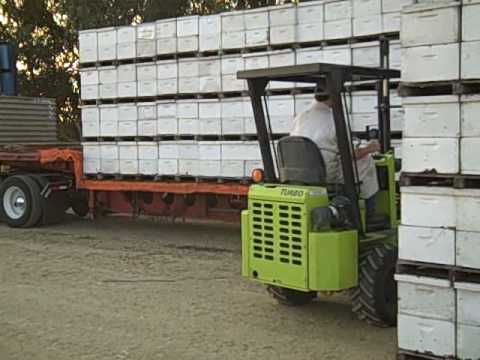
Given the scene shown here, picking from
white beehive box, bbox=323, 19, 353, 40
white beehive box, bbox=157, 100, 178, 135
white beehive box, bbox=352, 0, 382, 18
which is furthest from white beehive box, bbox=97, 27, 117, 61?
white beehive box, bbox=352, 0, 382, 18

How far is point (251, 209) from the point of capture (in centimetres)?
615

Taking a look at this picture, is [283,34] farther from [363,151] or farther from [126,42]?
[363,151]

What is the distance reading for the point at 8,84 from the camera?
14.7m

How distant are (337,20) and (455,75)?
14.2 ft

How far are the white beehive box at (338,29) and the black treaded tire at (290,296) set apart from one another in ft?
10.9

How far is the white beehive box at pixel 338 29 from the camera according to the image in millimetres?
8516

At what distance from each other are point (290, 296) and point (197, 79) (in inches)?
167

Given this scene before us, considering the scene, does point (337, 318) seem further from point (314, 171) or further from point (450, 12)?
point (450, 12)

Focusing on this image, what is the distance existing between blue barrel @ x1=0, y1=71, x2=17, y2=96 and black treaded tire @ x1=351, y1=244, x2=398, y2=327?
35.1ft

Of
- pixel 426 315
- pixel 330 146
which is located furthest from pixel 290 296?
pixel 426 315

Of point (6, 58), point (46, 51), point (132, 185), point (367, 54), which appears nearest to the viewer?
point (367, 54)

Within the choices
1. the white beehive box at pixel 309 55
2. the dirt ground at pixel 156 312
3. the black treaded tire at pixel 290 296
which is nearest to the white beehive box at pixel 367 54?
the white beehive box at pixel 309 55

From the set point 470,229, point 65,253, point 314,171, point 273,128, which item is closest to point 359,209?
point 314,171

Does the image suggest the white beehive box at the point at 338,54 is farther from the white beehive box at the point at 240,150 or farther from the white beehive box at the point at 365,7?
the white beehive box at the point at 240,150
